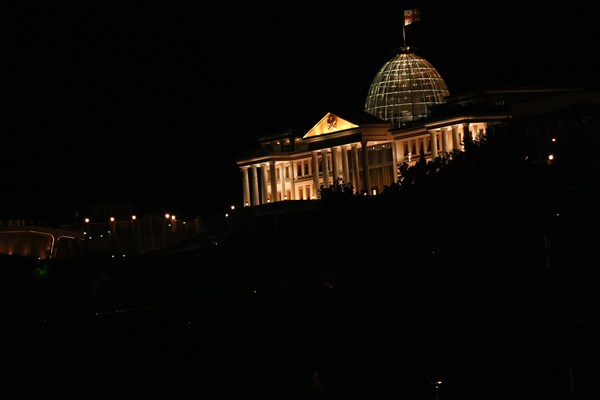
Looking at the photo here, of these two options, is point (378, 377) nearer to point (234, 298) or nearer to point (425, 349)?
A: point (425, 349)

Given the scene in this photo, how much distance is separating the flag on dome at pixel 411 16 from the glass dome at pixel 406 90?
2.74 metres

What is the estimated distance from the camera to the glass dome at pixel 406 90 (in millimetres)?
106750

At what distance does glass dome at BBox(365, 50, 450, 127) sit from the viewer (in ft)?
350

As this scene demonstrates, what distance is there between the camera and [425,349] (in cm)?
4538

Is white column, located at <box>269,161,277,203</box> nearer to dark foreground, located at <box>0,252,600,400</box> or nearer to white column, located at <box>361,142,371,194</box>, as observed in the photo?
white column, located at <box>361,142,371,194</box>

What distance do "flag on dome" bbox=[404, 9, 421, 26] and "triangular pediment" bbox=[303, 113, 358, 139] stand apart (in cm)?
897

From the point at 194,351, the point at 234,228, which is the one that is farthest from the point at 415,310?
the point at 234,228

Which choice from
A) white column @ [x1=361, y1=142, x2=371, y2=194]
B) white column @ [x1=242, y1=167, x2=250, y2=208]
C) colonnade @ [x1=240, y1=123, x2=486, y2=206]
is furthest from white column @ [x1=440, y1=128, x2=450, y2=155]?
white column @ [x1=242, y1=167, x2=250, y2=208]

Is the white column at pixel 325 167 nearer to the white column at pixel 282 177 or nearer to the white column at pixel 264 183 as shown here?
the white column at pixel 282 177

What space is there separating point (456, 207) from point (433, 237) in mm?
2248

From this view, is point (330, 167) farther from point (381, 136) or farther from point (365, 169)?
point (365, 169)

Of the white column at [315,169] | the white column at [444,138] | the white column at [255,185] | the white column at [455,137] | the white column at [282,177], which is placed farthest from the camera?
the white column at [255,185]

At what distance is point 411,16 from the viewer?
10725 centimetres

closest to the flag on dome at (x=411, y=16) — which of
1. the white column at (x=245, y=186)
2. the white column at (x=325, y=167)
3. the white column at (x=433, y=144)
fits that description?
the white column at (x=325, y=167)
